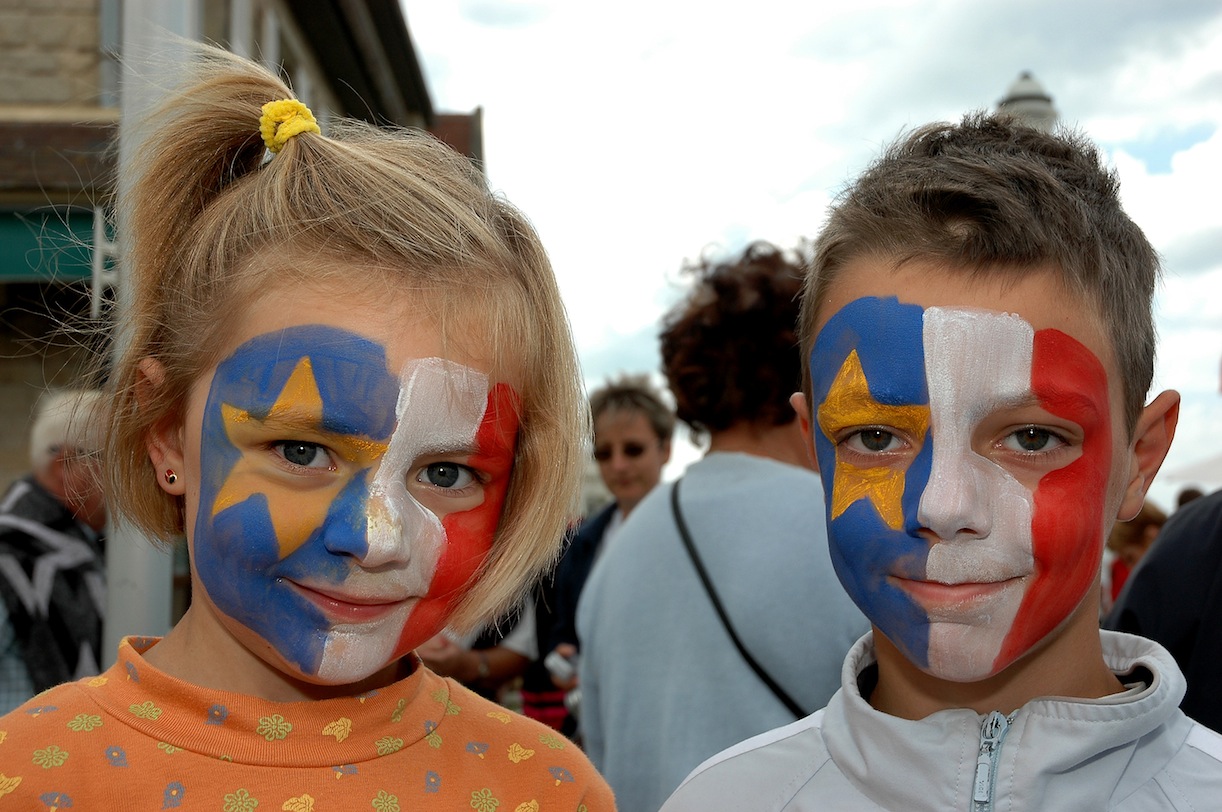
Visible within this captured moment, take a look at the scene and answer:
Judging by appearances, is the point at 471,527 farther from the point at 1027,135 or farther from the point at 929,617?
the point at 1027,135

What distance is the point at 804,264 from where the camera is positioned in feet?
9.31

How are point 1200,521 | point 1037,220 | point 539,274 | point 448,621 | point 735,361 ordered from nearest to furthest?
1. point 1037,220
2. point 448,621
3. point 539,274
4. point 1200,521
5. point 735,361

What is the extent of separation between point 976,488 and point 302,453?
924 mm

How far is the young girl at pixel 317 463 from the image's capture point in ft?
5.08

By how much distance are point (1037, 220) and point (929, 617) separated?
0.59 m

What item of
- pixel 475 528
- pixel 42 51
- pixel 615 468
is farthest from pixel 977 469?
A: pixel 42 51

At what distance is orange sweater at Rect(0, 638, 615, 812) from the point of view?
1517mm

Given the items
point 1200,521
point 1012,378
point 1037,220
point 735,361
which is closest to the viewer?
point 1012,378

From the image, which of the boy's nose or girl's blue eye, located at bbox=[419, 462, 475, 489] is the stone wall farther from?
the boy's nose

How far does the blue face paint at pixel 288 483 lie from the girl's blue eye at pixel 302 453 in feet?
0.05

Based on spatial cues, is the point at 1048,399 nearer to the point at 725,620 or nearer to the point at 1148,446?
the point at 1148,446

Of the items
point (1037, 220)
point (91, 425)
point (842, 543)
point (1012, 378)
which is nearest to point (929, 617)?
point (842, 543)

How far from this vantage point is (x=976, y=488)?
1.51m

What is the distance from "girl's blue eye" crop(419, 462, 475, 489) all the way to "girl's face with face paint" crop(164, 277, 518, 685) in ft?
0.04
